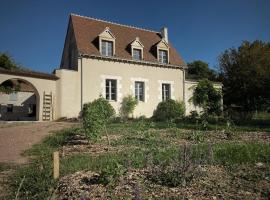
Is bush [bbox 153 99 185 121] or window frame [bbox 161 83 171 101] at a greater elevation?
window frame [bbox 161 83 171 101]

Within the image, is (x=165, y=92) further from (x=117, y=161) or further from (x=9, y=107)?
(x=9, y=107)

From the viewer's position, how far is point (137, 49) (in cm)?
2161

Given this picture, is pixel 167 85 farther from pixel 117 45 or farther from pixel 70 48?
pixel 70 48

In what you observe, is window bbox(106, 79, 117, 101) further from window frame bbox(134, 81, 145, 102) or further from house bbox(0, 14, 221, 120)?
window frame bbox(134, 81, 145, 102)

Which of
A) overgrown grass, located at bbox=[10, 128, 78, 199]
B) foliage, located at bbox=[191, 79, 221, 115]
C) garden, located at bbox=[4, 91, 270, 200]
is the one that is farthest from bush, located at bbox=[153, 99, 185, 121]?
overgrown grass, located at bbox=[10, 128, 78, 199]

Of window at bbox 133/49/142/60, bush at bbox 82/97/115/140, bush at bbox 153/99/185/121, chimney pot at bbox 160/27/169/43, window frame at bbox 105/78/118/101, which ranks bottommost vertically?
bush at bbox 82/97/115/140

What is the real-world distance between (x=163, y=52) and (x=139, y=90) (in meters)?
3.81

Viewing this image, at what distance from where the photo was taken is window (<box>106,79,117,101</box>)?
20188mm

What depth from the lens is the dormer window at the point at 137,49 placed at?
2128 cm

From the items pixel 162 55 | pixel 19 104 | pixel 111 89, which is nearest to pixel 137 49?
pixel 162 55

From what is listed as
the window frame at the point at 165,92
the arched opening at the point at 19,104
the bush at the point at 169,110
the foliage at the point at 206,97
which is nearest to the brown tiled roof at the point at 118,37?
the window frame at the point at 165,92

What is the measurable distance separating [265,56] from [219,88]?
27.8ft

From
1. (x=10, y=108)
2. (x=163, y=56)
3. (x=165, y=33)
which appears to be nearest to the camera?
(x=163, y=56)

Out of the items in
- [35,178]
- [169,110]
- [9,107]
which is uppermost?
[9,107]
